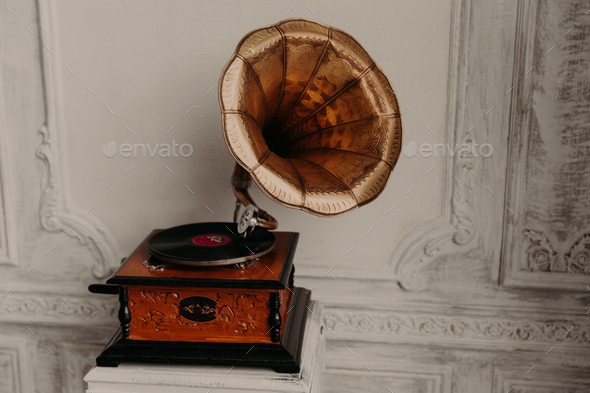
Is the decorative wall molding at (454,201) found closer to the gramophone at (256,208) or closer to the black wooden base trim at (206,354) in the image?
the gramophone at (256,208)

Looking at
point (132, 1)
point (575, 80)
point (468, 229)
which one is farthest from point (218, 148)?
point (575, 80)

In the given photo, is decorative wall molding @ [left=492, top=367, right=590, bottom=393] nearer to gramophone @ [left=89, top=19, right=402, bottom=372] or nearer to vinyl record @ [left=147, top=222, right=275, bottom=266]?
gramophone @ [left=89, top=19, right=402, bottom=372]

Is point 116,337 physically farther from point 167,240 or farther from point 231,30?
point 231,30

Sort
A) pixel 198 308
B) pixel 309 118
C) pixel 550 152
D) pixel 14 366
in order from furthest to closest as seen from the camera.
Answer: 1. pixel 14 366
2. pixel 550 152
3. pixel 309 118
4. pixel 198 308

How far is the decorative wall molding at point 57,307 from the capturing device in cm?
165

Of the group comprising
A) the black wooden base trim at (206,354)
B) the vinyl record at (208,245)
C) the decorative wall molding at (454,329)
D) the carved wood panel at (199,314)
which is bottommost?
the decorative wall molding at (454,329)

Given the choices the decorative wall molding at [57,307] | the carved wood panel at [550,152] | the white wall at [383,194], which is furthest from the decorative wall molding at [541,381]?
the decorative wall molding at [57,307]

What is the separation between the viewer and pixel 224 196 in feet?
5.12

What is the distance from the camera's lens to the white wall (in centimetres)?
141

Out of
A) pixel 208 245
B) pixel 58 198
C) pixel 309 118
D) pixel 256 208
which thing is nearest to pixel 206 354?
pixel 208 245

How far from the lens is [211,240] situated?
3.81ft

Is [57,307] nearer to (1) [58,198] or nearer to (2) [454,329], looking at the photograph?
(1) [58,198]

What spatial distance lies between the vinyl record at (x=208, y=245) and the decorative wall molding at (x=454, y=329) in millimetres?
552

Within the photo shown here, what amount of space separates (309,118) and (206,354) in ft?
Answer: 2.21
